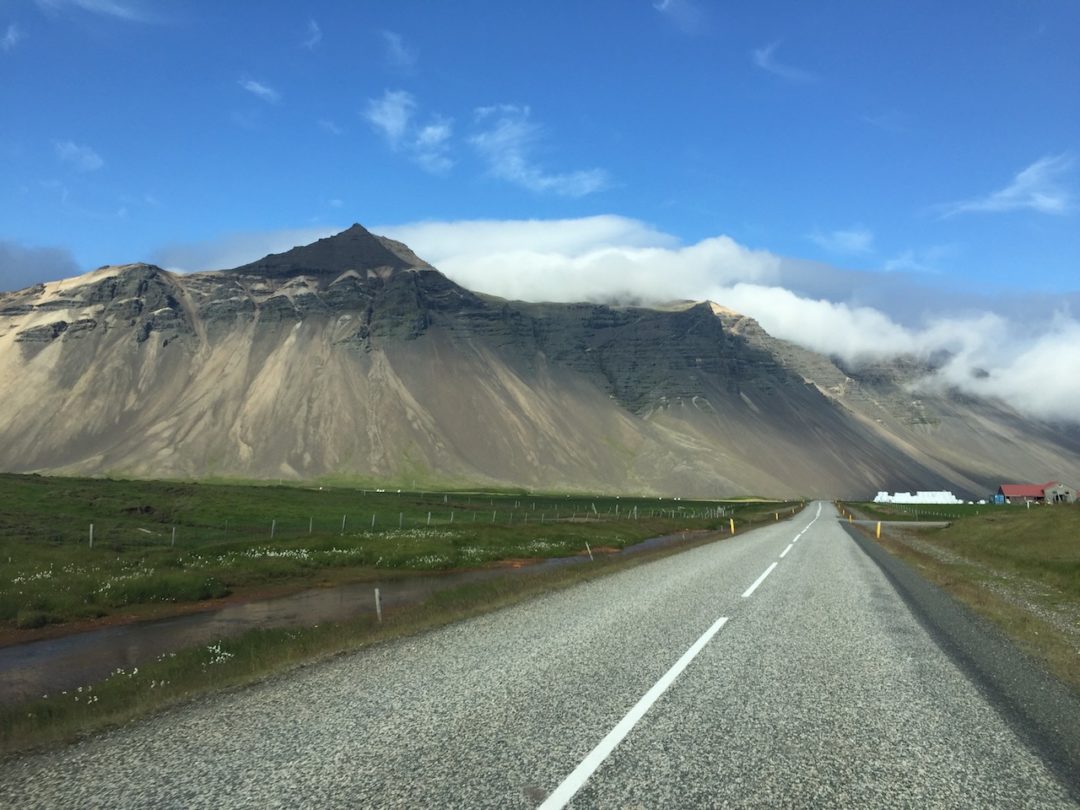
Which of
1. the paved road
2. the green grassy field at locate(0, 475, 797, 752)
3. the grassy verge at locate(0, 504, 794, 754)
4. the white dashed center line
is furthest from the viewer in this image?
the green grassy field at locate(0, 475, 797, 752)

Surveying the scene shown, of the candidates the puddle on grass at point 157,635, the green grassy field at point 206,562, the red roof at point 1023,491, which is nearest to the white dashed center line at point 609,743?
the green grassy field at point 206,562

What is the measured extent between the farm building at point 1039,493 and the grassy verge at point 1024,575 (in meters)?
139

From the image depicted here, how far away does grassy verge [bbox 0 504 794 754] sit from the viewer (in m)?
9.57

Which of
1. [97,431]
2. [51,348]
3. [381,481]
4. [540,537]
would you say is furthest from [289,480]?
[540,537]

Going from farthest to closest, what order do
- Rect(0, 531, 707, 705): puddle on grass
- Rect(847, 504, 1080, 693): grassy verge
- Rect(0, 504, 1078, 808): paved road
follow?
Rect(0, 531, 707, 705): puddle on grass
Rect(847, 504, 1080, 693): grassy verge
Rect(0, 504, 1078, 808): paved road

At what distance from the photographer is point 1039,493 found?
183 meters

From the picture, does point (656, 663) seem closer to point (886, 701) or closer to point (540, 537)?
point (886, 701)

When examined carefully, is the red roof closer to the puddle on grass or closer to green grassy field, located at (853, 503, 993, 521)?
green grassy field, located at (853, 503, 993, 521)

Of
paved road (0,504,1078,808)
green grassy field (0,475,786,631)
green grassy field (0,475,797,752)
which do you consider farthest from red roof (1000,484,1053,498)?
paved road (0,504,1078,808)

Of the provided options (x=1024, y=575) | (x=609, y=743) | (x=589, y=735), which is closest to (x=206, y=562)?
(x=589, y=735)

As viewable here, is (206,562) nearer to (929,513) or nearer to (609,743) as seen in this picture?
(609,743)

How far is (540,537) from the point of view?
54156 mm

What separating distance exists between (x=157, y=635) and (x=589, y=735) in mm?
17382

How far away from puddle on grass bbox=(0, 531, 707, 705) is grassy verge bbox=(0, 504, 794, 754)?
201 cm
